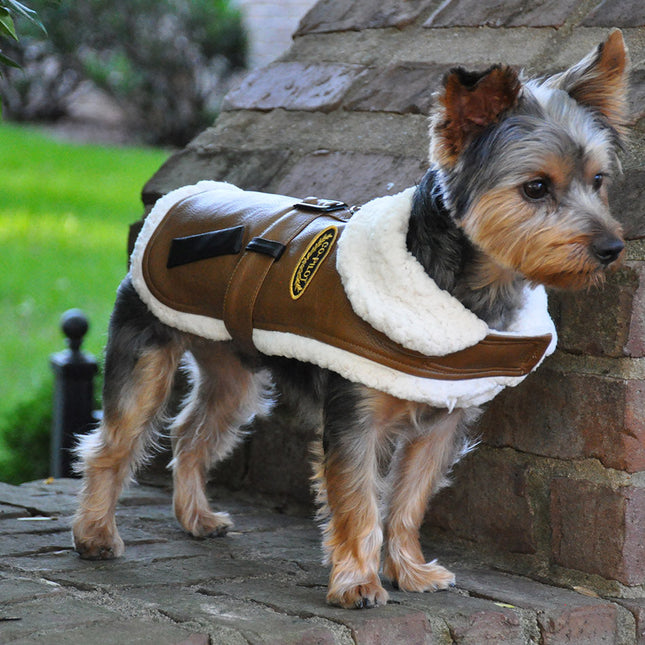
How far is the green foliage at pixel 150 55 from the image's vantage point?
16984 millimetres

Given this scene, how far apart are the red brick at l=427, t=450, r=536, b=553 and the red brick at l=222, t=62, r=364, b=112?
169 cm

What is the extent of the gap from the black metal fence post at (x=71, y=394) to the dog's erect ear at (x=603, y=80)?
3186 millimetres

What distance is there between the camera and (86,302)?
1030 cm

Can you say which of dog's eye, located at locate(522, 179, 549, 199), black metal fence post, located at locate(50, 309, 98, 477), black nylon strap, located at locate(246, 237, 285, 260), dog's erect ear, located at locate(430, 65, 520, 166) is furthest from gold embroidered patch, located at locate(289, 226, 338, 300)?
black metal fence post, located at locate(50, 309, 98, 477)

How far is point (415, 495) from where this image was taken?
12.6 feet

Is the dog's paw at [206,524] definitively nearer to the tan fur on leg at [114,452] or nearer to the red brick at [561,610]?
the tan fur on leg at [114,452]

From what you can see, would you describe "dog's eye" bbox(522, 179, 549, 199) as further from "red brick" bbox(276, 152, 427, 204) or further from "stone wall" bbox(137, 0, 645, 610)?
"red brick" bbox(276, 152, 427, 204)

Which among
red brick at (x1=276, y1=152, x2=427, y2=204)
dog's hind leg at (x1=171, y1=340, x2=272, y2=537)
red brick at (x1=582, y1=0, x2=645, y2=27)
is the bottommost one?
dog's hind leg at (x1=171, y1=340, x2=272, y2=537)

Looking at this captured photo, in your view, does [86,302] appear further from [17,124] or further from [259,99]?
[17,124]

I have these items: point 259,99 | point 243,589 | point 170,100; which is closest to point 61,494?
point 243,589

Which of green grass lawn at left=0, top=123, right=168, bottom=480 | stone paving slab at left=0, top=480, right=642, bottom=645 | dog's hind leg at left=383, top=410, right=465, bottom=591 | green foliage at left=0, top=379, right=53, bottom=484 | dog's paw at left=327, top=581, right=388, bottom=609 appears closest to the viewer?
stone paving slab at left=0, top=480, right=642, bottom=645

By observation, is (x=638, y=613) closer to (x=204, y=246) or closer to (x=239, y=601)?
(x=239, y=601)

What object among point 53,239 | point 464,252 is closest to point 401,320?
point 464,252

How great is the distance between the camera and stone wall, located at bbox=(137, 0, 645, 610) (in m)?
3.71
